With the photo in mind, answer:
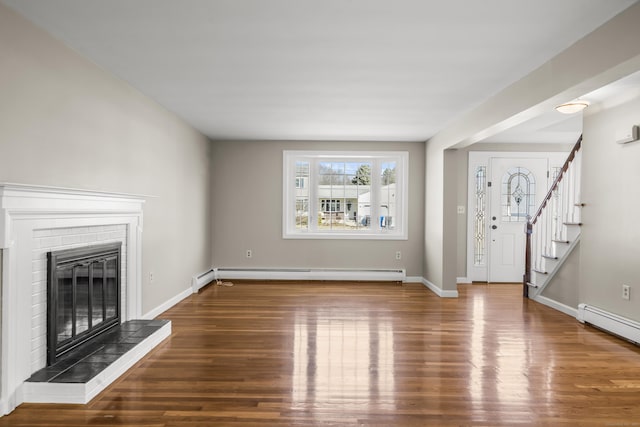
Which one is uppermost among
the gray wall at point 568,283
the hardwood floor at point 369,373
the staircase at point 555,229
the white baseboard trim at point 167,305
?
the staircase at point 555,229

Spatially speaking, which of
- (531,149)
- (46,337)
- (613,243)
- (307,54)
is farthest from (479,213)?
(46,337)

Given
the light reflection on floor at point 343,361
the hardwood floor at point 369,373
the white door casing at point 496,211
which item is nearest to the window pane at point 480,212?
the white door casing at point 496,211

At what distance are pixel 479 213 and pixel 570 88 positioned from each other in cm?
415

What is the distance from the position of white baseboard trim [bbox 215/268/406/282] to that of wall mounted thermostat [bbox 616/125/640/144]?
141 inches

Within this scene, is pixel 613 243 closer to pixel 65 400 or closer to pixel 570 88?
pixel 570 88

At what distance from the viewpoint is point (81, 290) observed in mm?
3002

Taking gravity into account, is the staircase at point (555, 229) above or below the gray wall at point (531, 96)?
below

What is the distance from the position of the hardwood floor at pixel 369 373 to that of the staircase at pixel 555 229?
0.70 metres

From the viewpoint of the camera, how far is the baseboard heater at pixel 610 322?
12.0ft

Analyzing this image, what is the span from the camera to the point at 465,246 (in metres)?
6.71

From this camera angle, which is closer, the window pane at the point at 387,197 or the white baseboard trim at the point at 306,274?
the white baseboard trim at the point at 306,274

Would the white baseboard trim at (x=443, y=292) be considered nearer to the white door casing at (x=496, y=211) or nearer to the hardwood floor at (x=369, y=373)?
the hardwood floor at (x=369, y=373)

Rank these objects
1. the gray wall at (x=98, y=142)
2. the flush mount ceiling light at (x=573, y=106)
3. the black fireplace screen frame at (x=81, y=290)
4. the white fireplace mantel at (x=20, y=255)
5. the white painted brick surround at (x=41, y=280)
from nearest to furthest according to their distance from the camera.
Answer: the white fireplace mantel at (x=20, y=255) → the gray wall at (x=98, y=142) → the white painted brick surround at (x=41, y=280) → the black fireplace screen frame at (x=81, y=290) → the flush mount ceiling light at (x=573, y=106)

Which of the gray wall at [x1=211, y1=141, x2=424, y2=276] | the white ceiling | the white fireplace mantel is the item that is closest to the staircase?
the gray wall at [x1=211, y1=141, x2=424, y2=276]
